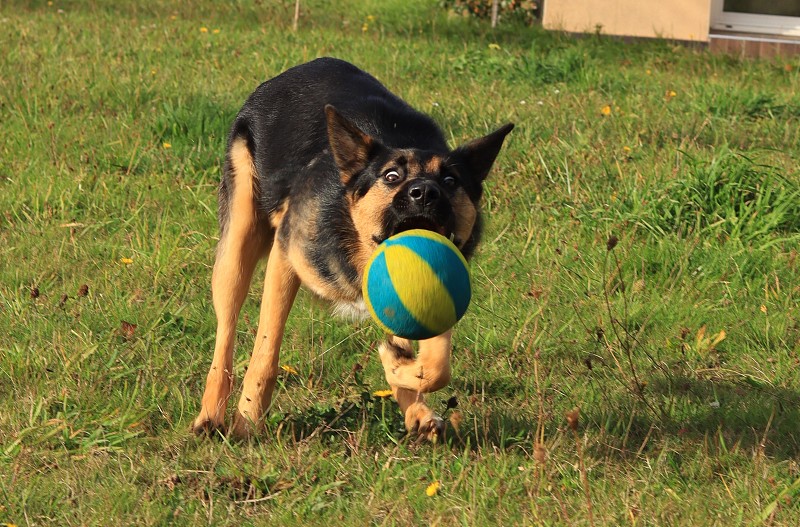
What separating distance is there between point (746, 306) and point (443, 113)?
316 cm

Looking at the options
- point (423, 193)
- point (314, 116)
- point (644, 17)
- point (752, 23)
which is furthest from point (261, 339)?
point (752, 23)

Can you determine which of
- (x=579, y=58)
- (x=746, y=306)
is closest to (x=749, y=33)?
(x=579, y=58)

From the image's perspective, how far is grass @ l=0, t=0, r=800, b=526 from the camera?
3496mm

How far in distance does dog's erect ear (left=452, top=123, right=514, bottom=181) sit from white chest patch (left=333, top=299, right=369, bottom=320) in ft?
2.24

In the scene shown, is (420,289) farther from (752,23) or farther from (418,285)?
(752,23)

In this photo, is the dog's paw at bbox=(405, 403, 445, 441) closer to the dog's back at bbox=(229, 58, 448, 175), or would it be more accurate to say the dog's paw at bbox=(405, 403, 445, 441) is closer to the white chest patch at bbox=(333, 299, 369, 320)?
the white chest patch at bbox=(333, 299, 369, 320)

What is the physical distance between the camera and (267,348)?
4102 millimetres

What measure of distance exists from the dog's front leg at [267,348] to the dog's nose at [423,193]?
0.83 meters

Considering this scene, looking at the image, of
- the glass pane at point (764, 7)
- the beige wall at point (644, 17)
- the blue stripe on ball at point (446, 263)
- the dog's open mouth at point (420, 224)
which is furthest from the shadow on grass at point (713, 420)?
the glass pane at point (764, 7)

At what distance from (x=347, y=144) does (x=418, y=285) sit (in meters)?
0.91

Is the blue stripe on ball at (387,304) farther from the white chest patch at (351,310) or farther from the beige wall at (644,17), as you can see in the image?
the beige wall at (644,17)

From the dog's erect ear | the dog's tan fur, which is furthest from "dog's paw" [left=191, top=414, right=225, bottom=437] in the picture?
the dog's erect ear

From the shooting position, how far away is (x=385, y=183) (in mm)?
3883

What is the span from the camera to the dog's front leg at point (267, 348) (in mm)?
3999
